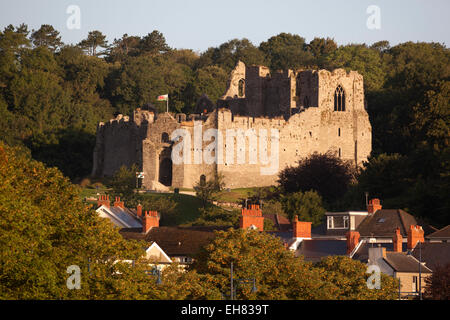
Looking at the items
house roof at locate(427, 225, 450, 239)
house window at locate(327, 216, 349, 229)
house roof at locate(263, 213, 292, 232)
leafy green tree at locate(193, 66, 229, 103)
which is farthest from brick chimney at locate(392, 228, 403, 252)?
leafy green tree at locate(193, 66, 229, 103)

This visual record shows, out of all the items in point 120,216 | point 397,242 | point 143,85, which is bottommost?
point 397,242

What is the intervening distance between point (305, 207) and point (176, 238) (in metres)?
22.3

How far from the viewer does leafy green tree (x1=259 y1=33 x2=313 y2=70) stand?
138 m

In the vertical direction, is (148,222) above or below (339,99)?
below

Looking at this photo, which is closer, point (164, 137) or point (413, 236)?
point (413, 236)

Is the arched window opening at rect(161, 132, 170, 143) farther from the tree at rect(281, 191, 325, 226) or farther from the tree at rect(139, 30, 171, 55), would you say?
the tree at rect(139, 30, 171, 55)

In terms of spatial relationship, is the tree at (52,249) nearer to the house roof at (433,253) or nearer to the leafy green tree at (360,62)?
the house roof at (433,253)

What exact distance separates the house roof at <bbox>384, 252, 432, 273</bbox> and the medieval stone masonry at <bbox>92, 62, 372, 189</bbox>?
127ft

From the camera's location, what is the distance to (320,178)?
295ft

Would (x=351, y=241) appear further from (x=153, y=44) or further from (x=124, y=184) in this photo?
(x=153, y=44)

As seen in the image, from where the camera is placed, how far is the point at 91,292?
40.1 m

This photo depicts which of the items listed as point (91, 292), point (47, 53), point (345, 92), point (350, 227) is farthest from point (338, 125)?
point (91, 292)

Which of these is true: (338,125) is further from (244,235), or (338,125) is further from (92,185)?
(244,235)

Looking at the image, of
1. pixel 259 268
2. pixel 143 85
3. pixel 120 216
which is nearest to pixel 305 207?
pixel 120 216
